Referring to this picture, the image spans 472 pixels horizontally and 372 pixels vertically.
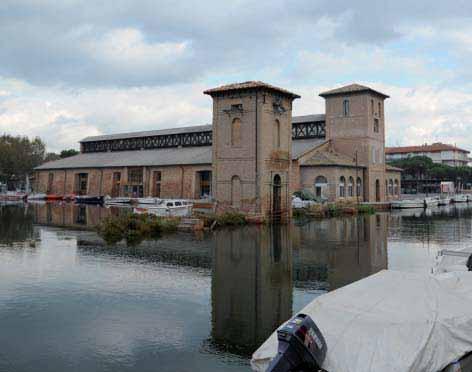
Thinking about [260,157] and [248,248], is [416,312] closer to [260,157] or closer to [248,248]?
[248,248]

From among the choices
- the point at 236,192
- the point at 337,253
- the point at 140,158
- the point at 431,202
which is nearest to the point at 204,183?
the point at 140,158

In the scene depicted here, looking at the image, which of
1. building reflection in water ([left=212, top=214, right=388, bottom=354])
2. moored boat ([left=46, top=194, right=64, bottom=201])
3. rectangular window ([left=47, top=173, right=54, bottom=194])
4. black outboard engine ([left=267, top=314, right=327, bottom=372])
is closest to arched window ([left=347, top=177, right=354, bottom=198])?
building reflection in water ([left=212, top=214, right=388, bottom=354])

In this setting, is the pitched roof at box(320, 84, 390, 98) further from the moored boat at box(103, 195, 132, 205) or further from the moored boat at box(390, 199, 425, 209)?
the moored boat at box(103, 195, 132, 205)

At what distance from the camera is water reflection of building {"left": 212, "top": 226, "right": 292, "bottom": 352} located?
9422mm

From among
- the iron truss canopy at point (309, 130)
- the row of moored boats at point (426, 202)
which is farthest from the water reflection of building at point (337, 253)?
the iron truss canopy at point (309, 130)

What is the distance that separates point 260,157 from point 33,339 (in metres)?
24.0

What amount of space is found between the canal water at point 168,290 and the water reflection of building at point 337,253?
5cm

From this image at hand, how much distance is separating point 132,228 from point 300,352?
2041 centimetres

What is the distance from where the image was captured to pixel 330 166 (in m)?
47.7

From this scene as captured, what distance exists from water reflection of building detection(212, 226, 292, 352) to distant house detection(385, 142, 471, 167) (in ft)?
348

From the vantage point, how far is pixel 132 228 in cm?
2534

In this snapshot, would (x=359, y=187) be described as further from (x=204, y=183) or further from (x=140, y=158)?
(x=140, y=158)

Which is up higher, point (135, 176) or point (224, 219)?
point (135, 176)

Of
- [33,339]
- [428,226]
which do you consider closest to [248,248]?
[33,339]
